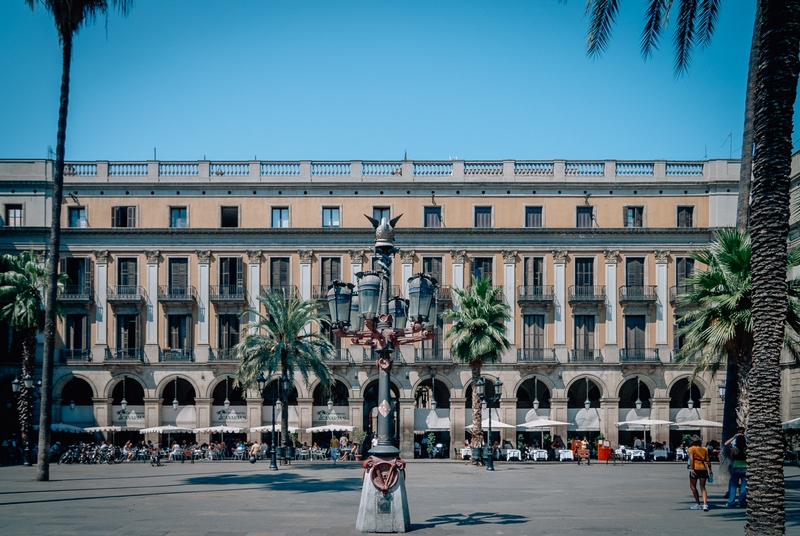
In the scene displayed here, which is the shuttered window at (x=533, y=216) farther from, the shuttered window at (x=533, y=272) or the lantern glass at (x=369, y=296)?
the lantern glass at (x=369, y=296)

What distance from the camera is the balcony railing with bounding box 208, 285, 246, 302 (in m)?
53.2

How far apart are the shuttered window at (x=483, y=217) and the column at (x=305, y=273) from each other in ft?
33.8

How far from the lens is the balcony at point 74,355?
53156mm

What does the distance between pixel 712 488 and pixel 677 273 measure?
2677cm

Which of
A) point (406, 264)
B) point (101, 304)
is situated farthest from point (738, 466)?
point (101, 304)

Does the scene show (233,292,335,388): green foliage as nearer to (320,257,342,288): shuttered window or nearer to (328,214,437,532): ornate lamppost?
(320,257,342,288): shuttered window

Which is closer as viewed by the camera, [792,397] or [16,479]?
[16,479]

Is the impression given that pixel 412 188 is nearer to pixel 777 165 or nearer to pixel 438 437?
pixel 438 437

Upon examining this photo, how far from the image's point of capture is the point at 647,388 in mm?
54156

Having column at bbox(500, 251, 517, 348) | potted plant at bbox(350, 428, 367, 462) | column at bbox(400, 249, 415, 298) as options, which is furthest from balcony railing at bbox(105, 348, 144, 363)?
column at bbox(500, 251, 517, 348)

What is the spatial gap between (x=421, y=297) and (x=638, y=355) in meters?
38.0

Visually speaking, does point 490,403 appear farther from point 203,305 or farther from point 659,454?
point 203,305

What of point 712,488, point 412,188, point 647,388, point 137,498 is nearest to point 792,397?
point 647,388

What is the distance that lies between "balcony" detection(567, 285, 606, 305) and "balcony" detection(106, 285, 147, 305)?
25.8 meters
